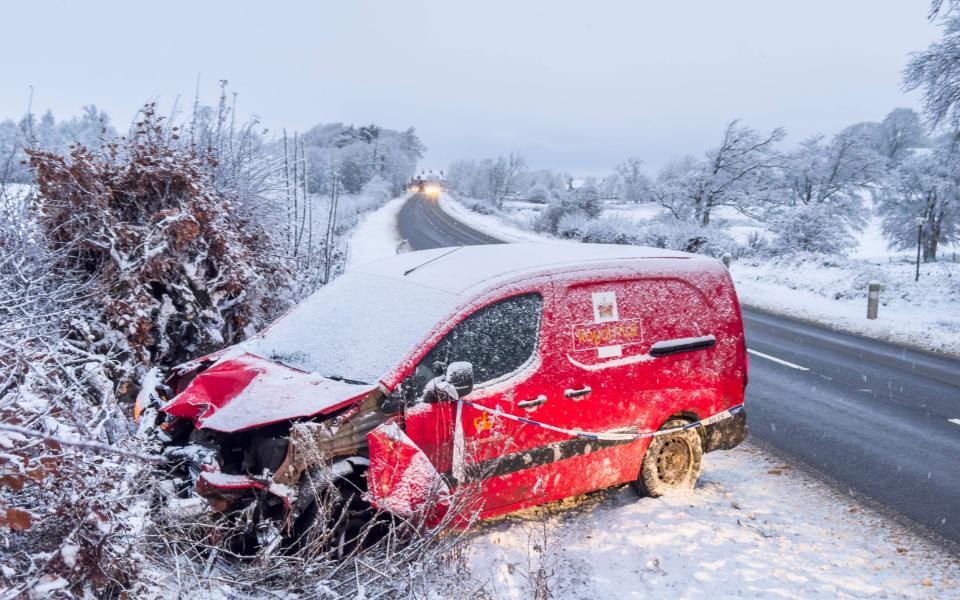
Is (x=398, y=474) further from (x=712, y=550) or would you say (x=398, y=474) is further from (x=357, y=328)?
(x=712, y=550)

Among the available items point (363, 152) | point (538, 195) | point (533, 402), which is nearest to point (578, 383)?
point (533, 402)

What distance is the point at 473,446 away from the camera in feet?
11.8

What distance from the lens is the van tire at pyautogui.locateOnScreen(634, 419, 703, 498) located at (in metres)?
4.49

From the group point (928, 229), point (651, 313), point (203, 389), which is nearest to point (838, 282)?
point (651, 313)

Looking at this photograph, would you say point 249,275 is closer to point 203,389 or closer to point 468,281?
point 203,389

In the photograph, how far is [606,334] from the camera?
4.14 meters

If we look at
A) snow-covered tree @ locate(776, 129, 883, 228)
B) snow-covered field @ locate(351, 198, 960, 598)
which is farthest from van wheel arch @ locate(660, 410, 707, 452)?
snow-covered tree @ locate(776, 129, 883, 228)

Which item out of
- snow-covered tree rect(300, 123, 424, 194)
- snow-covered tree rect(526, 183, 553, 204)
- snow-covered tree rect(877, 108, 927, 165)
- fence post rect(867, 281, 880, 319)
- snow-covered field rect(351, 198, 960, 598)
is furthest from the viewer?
snow-covered tree rect(526, 183, 553, 204)

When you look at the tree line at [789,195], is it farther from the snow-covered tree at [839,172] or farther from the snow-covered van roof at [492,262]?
the snow-covered van roof at [492,262]

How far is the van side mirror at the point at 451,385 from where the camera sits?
337 centimetres

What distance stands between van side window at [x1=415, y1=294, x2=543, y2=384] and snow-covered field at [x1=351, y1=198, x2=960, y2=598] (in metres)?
1.05

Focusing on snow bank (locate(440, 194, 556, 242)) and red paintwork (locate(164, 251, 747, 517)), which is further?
snow bank (locate(440, 194, 556, 242))

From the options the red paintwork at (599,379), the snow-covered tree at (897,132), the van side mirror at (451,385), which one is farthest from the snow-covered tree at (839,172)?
the van side mirror at (451,385)

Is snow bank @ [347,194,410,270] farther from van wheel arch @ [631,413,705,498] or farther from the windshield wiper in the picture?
the windshield wiper
